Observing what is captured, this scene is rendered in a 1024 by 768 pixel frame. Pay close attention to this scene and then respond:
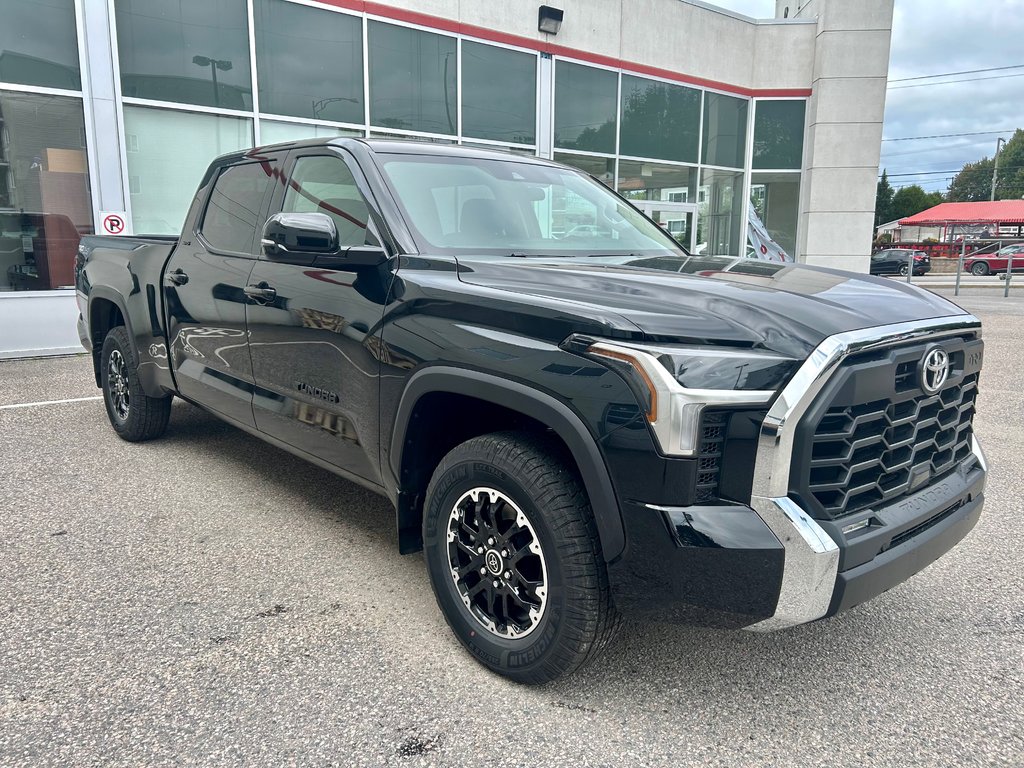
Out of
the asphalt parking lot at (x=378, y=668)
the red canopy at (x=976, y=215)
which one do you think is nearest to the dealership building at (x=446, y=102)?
the asphalt parking lot at (x=378, y=668)

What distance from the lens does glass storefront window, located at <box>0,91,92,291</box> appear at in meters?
9.28

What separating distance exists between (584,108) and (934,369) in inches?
522

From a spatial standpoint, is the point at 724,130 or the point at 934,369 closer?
the point at 934,369

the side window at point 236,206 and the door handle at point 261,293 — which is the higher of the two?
the side window at point 236,206

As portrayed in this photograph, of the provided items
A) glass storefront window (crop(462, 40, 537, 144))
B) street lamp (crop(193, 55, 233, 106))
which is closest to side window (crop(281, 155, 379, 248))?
street lamp (crop(193, 55, 233, 106))

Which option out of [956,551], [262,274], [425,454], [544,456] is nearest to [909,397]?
Result: [544,456]

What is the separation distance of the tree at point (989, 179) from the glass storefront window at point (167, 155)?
10691 centimetres

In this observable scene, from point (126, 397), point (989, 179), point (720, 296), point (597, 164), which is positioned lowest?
point (126, 397)

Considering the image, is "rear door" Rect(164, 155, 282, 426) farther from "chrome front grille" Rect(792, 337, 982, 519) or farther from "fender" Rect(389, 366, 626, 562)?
"chrome front grille" Rect(792, 337, 982, 519)

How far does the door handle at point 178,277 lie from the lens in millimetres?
4344

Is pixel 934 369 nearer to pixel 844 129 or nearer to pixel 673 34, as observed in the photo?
pixel 673 34

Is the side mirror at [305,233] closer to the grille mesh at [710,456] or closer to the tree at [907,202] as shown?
the grille mesh at [710,456]

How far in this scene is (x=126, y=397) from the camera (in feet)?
17.5

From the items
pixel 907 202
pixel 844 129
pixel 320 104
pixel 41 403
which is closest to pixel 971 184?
pixel 907 202
